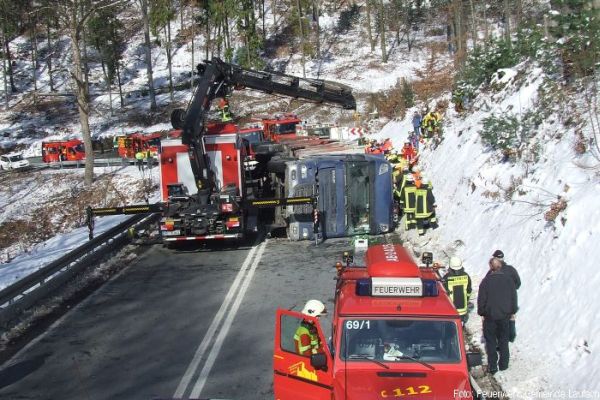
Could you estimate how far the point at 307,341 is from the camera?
6.75 meters

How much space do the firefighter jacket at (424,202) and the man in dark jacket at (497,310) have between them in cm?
723

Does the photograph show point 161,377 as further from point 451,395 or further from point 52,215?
point 52,215

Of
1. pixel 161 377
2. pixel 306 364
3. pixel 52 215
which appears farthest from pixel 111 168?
pixel 306 364

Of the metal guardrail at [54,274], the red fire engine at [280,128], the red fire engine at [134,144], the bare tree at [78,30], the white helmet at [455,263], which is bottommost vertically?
the metal guardrail at [54,274]

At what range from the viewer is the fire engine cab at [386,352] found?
19.9 feet

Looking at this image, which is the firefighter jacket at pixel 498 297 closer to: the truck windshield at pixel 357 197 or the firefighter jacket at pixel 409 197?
the firefighter jacket at pixel 409 197

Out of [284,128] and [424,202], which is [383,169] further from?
[284,128]

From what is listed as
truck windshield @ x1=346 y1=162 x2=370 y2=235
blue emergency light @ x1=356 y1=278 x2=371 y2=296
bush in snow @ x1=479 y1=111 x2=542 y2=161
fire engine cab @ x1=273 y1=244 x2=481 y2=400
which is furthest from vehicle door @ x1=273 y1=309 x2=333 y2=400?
truck windshield @ x1=346 y1=162 x2=370 y2=235

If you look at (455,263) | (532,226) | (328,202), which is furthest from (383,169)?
(455,263)

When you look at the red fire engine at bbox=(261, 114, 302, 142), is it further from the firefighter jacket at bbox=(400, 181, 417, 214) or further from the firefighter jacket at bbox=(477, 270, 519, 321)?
the firefighter jacket at bbox=(477, 270, 519, 321)

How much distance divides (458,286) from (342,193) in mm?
8100

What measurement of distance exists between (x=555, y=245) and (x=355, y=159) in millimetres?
7542

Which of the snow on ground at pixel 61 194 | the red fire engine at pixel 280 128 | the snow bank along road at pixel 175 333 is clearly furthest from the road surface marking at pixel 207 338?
the red fire engine at pixel 280 128

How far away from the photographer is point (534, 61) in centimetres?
1917
